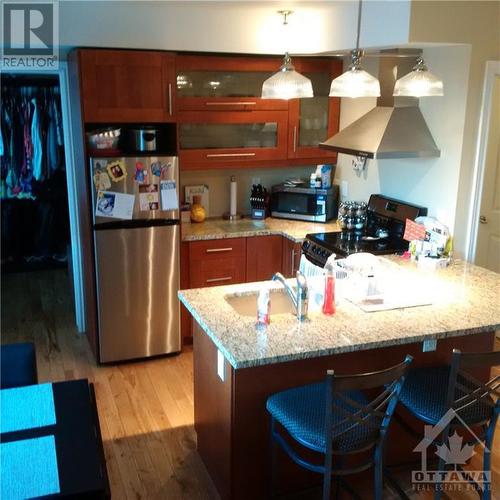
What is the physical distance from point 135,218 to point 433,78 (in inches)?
83.8

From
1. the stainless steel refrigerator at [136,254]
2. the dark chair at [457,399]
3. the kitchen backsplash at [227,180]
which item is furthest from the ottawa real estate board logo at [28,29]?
the dark chair at [457,399]

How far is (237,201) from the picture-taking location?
16.2 feet

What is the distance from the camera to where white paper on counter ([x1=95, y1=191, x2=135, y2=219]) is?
3.86 meters

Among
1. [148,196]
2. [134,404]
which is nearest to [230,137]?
[148,196]

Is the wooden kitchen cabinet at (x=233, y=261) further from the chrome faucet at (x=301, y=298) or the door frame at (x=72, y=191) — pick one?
the chrome faucet at (x=301, y=298)

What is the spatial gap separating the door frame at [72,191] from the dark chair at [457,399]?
2.82m

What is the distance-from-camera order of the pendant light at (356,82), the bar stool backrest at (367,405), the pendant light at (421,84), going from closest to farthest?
the bar stool backrest at (367,405)
the pendant light at (356,82)
the pendant light at (421,84)

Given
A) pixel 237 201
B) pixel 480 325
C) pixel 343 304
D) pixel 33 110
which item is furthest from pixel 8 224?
pixel 480 325

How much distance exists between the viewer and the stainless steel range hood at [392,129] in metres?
3.68

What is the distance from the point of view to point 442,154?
150 inches

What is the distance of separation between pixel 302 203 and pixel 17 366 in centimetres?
289

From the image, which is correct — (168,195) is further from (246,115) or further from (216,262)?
(246,115)

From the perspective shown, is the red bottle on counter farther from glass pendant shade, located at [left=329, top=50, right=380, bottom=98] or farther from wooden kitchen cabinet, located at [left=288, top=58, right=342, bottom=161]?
wooden kitchen cabinet, located at [left=288, top=58, right=342, bottom=161]

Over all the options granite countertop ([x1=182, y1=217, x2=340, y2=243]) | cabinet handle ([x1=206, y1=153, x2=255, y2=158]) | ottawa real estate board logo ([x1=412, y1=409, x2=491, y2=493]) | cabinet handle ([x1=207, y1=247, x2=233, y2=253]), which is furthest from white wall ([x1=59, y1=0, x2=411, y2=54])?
ottawa real estate board logo ([x1=412, y1=409, x2=491, y2=493])
